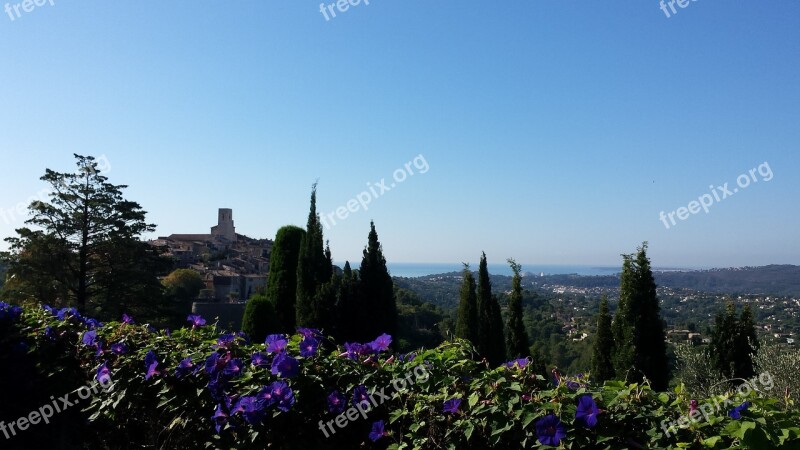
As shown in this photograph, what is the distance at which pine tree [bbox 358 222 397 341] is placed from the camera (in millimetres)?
15961

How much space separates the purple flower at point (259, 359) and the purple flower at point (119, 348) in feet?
3.01

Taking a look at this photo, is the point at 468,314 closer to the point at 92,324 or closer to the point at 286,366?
the point at 92,324

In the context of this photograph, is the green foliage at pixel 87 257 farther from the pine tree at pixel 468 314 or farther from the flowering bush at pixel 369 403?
the flowering bush at pixel 369 403

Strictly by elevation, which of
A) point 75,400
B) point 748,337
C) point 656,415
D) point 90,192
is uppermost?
point 90,192

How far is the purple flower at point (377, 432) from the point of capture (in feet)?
5.88

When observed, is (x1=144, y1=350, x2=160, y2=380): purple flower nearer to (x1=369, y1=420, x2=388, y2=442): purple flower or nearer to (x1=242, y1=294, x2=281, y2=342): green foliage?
(x1=369, y1=420, x2=388, y2=442): purple flower

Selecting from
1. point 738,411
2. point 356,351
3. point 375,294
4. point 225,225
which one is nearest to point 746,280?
point 375,294

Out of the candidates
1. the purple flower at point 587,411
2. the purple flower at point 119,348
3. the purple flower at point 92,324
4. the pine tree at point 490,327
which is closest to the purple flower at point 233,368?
the purple flower at point 119,348

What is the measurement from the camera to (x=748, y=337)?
8.81m

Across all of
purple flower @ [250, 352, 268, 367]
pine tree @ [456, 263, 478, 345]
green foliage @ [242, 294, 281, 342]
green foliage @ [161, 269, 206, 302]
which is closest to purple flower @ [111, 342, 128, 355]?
purple flower @ [250, 352, 268, 367]

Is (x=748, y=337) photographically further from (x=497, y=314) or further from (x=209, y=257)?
(x=209, y=257)

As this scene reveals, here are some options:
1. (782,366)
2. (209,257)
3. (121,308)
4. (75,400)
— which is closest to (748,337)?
(782,366)

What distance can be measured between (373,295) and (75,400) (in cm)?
1356

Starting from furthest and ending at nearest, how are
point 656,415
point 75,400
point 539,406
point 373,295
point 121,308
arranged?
point 121,308 → point 373,295 → point 75,400 → point 539,406 → point 656,415
